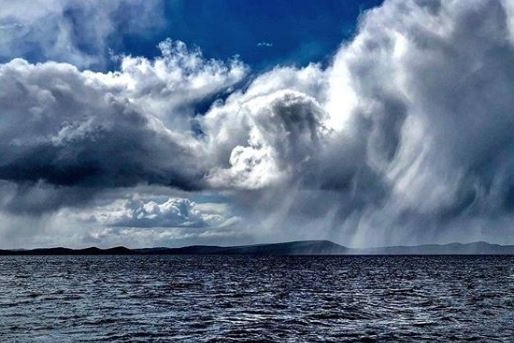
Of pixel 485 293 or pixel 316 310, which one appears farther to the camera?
pixel 485 293

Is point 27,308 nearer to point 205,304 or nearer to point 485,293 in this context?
point 205,304

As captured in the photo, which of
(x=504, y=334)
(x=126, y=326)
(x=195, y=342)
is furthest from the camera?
(x=126, y=326)

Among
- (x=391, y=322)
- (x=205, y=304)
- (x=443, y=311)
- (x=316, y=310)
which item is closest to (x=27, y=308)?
(x=205, y=304)

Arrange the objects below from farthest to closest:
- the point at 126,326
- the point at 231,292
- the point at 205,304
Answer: the point at 231,292, the point at 205,304, the point at 126,326

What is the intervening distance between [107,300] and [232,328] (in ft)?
75.1

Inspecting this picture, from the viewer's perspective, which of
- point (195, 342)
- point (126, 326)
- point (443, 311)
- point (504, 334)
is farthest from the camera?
point (443, 311)

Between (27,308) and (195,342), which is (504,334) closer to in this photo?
(195,342)

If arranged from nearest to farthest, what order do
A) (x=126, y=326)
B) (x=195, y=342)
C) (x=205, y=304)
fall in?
1. (x=195, y=342)
2. (x=126, y=326)
3. (x=205, y=304)

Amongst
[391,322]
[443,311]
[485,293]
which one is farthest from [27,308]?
[485,293]

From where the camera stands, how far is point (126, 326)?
35.9 meters

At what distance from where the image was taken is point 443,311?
4534cm

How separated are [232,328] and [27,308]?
859 inches

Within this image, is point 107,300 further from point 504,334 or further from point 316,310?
point 504,334

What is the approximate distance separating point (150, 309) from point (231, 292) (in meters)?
20.5
